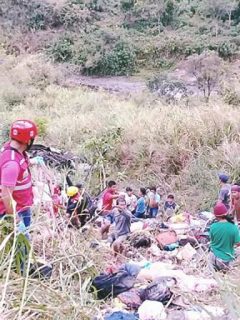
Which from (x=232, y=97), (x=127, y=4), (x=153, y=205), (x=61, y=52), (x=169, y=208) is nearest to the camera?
(x=153, y=205)

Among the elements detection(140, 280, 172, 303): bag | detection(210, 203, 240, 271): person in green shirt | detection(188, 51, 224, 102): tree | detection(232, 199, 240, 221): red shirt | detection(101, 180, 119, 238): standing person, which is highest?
detection(140, 280, 172, 303): bag

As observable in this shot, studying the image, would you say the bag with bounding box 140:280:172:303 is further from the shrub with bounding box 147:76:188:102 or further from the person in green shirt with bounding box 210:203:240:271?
the shrub with bounding box 147:76:188:102

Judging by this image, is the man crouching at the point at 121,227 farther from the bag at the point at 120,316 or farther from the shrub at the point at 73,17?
the shrub at the point at 73,17

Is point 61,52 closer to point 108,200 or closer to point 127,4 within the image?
point 127,4

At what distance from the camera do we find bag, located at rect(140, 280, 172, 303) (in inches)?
156

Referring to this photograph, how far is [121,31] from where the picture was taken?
96.4 feet

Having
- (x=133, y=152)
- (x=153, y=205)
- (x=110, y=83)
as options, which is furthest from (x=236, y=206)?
(x=110, y=83)

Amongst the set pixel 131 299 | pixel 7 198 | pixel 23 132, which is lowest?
pixel 131 299

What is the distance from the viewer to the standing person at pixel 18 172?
377 cm

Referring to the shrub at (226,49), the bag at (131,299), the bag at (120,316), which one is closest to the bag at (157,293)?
the bag at (131,299)

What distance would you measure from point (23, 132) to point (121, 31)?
26288 millimetres

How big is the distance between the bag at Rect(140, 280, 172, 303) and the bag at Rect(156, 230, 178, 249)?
221 centimetres

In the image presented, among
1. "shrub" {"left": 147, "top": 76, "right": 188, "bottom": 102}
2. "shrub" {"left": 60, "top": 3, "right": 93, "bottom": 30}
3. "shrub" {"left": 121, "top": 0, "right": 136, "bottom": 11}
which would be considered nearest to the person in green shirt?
"shrub" {"left": 147, "top": 76, "right": 188, "bottom": 102}

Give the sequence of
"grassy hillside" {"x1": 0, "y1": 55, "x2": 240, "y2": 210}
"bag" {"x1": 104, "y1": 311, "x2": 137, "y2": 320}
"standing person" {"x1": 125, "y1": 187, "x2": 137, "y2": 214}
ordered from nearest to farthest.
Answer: "bag" {"x1": 104, "y1": 311, "x2": 137, "y2": 320} → "standing person" {"x1": 125, "y1": 187, "x2": 137, "y2": 214} → "grassy hillside" {"x1": 0, "y1": 55, "x2": 240, "y2": 210}
